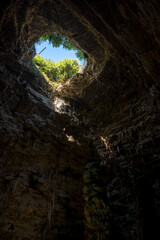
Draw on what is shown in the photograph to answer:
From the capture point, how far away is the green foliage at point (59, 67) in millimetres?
12336

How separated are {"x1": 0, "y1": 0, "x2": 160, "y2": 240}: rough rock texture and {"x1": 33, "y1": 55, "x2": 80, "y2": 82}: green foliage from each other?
8.31 feet

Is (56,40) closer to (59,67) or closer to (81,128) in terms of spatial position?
(59,67)

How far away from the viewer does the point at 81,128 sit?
33.1 feet

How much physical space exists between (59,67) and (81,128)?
598 centimetres

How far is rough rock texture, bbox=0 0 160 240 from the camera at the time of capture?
15.8ft

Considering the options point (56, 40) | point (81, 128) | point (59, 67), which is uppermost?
point (59, 67)

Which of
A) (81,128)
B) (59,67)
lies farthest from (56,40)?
(81,128)

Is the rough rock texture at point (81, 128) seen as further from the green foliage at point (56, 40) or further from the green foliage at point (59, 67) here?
the green foliage at point (59, 67)

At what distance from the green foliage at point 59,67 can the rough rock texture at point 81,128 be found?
2532mm

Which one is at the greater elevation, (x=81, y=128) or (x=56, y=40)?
(x=56, y=40)

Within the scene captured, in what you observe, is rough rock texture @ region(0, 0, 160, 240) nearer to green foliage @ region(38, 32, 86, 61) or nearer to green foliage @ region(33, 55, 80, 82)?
green foliage @ region(38, 32, 86, 61)

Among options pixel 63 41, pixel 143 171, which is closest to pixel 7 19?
pixel 63 41

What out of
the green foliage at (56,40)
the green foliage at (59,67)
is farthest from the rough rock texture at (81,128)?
the green foliage at (59,67)

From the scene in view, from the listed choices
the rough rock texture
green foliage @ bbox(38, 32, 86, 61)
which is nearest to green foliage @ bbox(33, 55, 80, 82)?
green foliage @ bbox(38, 32, 86, 61)
